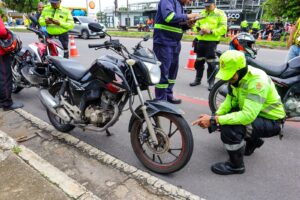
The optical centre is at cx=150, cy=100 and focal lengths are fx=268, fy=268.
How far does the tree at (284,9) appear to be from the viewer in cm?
1839

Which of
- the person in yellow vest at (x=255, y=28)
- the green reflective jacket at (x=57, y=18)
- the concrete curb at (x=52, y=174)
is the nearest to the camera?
the concrete curb at (x=52, y=174)

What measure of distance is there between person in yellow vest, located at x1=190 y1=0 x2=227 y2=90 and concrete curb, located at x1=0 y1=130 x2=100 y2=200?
338 cm

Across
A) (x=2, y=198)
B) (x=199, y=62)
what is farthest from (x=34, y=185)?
(x=199, y=62)

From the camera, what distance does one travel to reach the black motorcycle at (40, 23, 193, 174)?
255 cm

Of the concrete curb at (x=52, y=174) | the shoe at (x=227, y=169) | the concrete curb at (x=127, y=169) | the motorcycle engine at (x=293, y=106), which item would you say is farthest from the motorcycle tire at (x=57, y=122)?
the motorcycle engine at (x=293, y=106)

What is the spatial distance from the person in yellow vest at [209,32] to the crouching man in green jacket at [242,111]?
242cm

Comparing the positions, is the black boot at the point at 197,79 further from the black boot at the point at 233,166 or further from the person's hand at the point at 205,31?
the black boot at the point at 233,166

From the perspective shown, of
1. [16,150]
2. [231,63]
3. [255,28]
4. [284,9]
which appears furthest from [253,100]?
[284,9]

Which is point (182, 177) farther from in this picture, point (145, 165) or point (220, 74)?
point (220, 74)

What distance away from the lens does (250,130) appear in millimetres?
2670

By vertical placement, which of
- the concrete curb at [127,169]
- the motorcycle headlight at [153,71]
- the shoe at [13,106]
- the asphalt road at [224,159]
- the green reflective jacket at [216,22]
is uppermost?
the green reflective jacket at [216,22]

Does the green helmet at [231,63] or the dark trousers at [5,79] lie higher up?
the green helmet at [231,63]

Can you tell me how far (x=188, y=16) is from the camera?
384 cm

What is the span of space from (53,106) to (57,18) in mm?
3173
